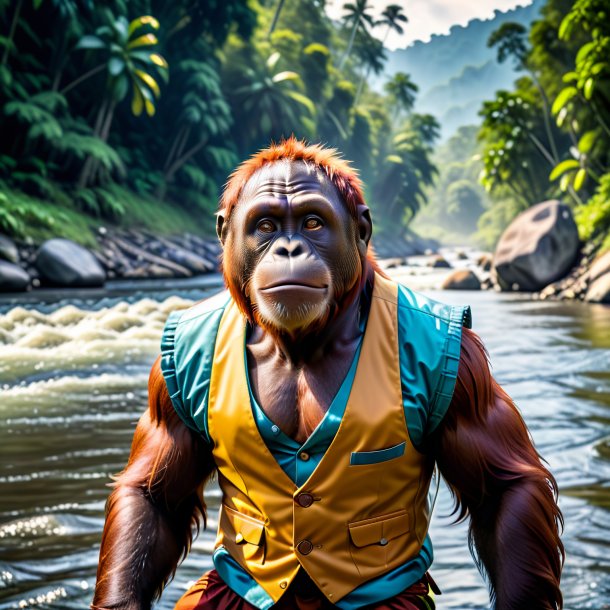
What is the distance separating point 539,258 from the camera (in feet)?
59.3

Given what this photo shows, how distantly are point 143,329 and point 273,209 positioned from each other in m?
8.49

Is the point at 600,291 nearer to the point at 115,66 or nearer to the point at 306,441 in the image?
the point at 115,66

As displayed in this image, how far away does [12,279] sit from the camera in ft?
45.4

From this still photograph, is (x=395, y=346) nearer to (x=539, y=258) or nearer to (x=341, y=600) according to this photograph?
(x=341, y=600)

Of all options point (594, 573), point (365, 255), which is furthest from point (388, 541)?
point (594, 573)

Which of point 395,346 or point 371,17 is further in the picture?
point 371,17

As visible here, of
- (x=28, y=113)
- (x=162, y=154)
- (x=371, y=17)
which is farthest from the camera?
(x=371, y=17)

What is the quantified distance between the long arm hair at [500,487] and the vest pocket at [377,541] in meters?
0.15

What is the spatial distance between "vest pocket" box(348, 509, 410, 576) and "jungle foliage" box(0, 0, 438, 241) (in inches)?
632

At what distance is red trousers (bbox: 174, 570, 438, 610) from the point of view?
159 cm

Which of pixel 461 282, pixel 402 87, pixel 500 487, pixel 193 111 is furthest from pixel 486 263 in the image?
pixel 402 87

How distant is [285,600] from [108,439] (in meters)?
3.36

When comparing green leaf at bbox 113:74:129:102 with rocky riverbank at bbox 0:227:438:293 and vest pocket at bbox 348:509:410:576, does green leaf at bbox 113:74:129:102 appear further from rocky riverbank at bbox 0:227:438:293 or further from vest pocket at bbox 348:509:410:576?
vest pocket at bbox 348:509:410:576

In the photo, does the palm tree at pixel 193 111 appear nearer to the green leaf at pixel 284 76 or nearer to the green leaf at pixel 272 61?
the green leaf at pixel 284 76
